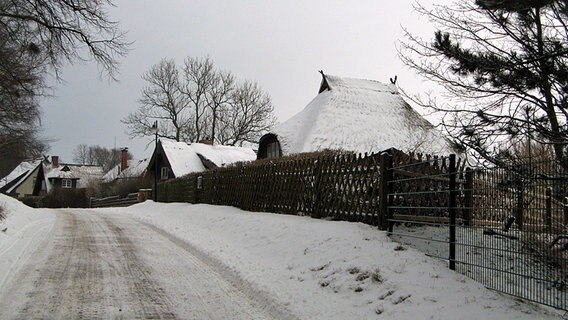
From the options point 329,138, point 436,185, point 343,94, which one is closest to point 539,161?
point 436,185

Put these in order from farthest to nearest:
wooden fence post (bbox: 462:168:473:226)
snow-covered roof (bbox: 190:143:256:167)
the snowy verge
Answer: snow-covered roof (bbox: 190:143:256:167) < the snowy verge < wooden fence post (bbox: 462:168:473:226)

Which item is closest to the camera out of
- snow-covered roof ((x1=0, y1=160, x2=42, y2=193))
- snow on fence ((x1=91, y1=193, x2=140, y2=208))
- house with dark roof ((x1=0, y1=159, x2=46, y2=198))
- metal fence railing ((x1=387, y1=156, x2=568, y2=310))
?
metal fence railing ((x1=387, y1=156, x2=568, y2=310))

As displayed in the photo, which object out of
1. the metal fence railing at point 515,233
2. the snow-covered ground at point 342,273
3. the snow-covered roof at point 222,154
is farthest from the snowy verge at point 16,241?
the snow-covered roof at point 222,154

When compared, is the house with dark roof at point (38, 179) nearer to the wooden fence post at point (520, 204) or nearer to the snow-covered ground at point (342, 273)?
the snow-covered ground at point (342, 273)

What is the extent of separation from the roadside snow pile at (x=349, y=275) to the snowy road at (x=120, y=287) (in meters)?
0.58

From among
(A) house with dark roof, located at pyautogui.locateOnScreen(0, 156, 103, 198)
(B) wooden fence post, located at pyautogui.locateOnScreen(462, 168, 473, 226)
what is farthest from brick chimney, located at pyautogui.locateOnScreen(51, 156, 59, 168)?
(B) wooden fence post, located at pyautogui.locateOnScreen(462, 168, 473, 226)

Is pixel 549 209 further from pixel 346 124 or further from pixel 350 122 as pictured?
pixel 350 122

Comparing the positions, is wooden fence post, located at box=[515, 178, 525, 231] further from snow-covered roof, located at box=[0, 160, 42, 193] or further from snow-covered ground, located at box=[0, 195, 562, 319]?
snow-covered roof, located at box=[0, 160, 42, 193]

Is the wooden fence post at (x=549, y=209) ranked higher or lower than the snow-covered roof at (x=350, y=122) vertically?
lower

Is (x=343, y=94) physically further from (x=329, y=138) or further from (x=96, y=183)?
(x=96, y=183)

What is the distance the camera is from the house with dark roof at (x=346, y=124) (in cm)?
2242

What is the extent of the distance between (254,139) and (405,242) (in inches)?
1857

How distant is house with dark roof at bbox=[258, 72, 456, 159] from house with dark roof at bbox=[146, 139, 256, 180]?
14.5 meters

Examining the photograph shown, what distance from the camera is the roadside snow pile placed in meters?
4.89
